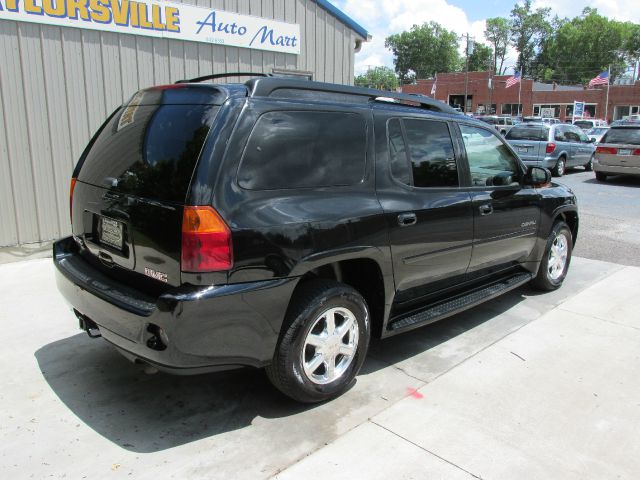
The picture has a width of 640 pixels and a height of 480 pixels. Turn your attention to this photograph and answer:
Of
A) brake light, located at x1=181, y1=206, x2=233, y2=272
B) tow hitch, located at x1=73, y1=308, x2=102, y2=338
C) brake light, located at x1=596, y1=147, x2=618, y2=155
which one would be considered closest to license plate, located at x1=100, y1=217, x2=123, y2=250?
tow hitch, located at x1=73, y1=308, x2=102, y2=338

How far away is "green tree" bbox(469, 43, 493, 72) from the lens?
387ft

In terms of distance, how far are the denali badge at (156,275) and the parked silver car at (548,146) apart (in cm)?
1462

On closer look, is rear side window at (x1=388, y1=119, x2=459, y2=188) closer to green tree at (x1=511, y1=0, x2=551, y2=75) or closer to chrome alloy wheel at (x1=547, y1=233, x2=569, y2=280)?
chrome alloy wheel at (x1=547, y1=233, x2=569, y2=280)

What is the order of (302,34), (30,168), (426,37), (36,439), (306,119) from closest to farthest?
(36,439) → (306,119) → (30,168) → (302,34) → (426,37)

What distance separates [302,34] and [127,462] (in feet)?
24.8

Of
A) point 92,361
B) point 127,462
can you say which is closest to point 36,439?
point 127,462

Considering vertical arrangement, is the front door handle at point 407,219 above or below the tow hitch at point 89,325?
above

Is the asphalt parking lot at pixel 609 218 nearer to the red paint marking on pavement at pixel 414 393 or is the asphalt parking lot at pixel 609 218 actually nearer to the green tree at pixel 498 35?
the red paint marking on pavement at pixel 414 393

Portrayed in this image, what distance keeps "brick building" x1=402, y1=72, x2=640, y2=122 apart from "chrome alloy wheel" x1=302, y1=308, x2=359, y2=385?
57.0 meters

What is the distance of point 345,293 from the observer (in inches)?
128

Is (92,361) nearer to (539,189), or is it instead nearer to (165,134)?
(165,134)

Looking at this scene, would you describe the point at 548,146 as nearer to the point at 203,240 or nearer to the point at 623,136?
the point at 623,136

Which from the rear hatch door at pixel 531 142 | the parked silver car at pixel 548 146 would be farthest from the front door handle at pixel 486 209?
the rear hatch door at pixel 531 142

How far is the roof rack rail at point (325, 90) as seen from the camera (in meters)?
3.05
